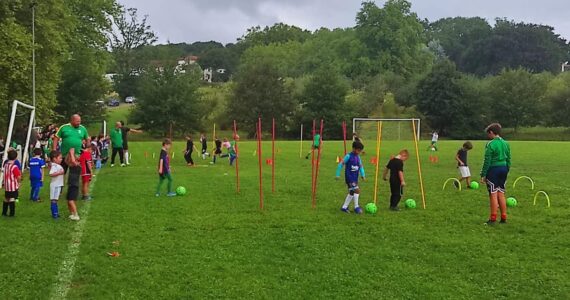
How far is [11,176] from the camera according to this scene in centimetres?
1129

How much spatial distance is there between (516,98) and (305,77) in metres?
25.1

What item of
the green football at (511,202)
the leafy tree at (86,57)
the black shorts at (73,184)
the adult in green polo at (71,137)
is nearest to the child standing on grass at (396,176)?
the green football at (511,202)

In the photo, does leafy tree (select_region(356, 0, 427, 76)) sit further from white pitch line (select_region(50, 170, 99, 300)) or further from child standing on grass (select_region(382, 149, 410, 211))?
white pitch line (select_region(50, 170, 99, 300))

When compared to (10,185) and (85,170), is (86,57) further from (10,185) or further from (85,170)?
(10,185)

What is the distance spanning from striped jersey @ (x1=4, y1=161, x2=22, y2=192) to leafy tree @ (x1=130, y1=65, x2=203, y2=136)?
143 ft

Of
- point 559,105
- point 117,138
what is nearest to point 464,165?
point 117,138

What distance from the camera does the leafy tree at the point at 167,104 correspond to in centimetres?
5566

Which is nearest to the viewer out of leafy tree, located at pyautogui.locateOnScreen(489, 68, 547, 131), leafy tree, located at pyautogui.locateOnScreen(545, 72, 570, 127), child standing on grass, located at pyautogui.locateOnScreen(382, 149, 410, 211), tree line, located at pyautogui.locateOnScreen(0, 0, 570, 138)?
child standing on grass, located at pyautogui.locateOnScreen(382, 149, 410, 211)

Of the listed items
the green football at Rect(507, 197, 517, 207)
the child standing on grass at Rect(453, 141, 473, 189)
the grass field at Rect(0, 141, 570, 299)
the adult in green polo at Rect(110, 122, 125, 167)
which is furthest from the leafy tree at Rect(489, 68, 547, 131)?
the green football at Rect(507, 197, 517, 207)

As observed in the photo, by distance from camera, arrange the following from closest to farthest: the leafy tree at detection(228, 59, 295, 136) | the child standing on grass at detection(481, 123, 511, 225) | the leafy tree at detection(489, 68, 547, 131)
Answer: the child standing on grass at detection(481, 123, 511, 225) → the leafy tree at detection(228, 59, 295, 136) → the leafy tree at detection(489, 68, 547, 131)

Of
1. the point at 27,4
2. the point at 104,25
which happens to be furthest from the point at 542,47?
the point at 27,4

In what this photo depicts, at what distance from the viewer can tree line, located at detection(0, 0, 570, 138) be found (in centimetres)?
3247

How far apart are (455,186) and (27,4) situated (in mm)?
24103

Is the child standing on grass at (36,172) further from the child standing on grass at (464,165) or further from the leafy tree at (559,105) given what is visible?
the leafy tree at (559,105)
